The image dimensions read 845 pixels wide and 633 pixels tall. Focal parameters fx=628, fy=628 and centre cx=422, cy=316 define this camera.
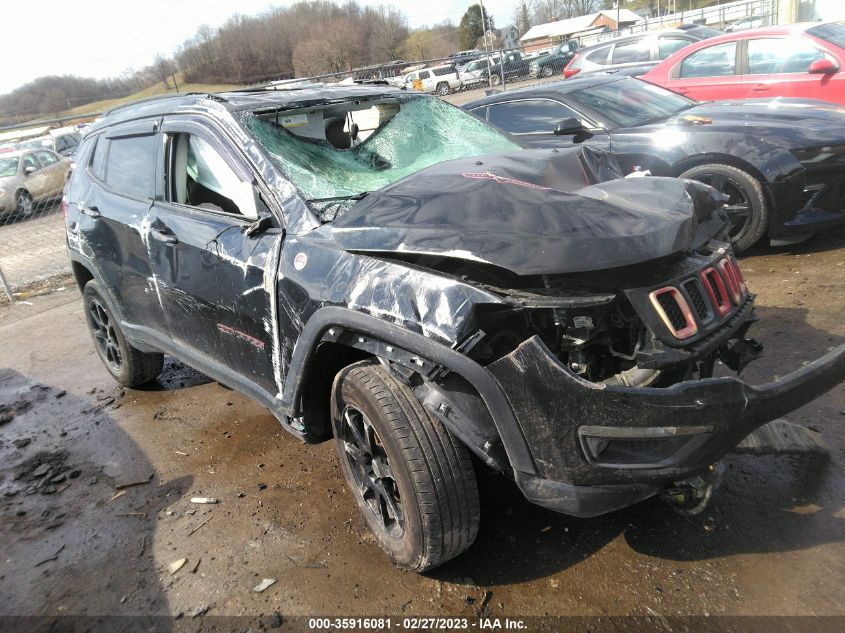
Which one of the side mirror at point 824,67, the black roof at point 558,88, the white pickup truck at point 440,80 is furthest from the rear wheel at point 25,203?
the white pickup truck at point 440,80

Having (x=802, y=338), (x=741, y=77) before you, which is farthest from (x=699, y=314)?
(x=741, y=77)

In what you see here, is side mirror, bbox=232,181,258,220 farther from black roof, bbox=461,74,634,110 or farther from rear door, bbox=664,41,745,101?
rear door, bbox=664,41,745,101

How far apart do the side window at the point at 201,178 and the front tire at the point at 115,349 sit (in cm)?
134

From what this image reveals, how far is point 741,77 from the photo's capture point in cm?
747

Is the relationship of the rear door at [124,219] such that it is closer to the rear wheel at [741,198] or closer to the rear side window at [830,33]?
the rear wheel at [741,198]

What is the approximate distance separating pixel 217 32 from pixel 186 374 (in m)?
33.6

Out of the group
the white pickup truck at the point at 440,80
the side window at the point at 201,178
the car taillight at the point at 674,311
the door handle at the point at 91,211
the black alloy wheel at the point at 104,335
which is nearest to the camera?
the car taillight at the point at 674,311

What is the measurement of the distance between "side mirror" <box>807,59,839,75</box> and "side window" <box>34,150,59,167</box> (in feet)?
54.5

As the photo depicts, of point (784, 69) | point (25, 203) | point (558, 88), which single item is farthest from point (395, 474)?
point (25, 203)

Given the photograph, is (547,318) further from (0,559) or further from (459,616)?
(0,559)

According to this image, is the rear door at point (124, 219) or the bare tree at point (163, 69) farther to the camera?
the bare tree at point (163, 69)

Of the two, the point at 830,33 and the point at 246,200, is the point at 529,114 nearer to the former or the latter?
the point at 830,33

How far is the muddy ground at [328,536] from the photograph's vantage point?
2.30 m

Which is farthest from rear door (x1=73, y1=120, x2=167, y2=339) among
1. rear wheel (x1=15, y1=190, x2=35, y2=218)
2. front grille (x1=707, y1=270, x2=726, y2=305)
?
rear wheel (x1=15, y1=190, x2=35, y2=218)
